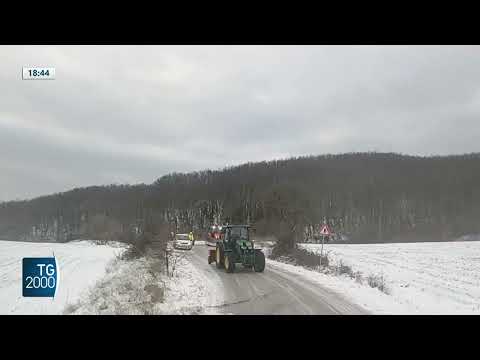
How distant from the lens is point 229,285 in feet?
34.3

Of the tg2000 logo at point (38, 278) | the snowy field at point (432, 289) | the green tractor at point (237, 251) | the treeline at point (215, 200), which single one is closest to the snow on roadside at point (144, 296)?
the tg2000 logo at point (38, 278)

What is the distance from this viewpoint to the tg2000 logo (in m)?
3.41

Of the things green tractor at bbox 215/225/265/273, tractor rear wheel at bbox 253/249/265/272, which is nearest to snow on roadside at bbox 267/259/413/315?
tractor rear wheel at bbox 253/249/265/272

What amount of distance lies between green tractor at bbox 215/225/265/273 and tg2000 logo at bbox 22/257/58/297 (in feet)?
33.8

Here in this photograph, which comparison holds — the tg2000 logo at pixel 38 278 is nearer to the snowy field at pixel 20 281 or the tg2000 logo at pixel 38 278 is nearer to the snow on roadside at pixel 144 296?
the snowy field at pixel 20 281

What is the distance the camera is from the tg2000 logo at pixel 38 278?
3408mm

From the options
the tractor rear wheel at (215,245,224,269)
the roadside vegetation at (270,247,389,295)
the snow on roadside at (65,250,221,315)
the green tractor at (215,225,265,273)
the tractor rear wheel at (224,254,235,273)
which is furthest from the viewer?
the tractor rear wheel at (215,245,224,269)

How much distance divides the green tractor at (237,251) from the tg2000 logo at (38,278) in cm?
1029

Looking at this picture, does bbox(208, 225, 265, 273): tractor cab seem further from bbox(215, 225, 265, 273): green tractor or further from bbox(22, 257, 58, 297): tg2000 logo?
bbox(22, 257, 58, 297): tg2000 logo

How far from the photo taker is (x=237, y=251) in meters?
13.9

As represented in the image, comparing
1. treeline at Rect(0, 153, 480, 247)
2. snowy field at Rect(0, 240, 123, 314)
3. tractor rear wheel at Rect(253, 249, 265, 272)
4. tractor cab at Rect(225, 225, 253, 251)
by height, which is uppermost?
treeline at Rect(0, 153, 480, 247)
